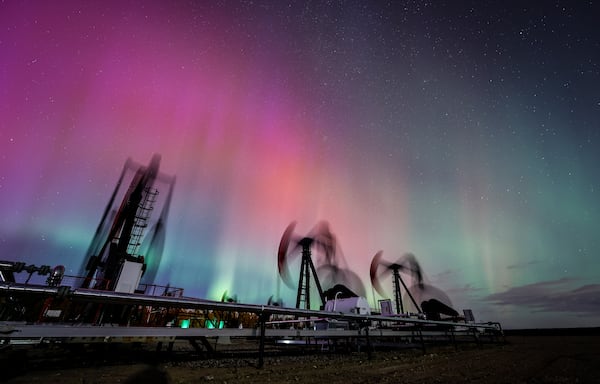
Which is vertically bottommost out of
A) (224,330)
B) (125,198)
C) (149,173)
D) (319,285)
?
(224,330)

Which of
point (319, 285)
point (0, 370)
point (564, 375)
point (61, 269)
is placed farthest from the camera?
point (319, 285)

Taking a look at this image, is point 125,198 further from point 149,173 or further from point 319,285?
point 319,285

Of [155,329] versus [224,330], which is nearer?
[155,329]

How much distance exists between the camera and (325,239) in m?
39.2

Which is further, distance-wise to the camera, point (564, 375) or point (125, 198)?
point (125, 198)

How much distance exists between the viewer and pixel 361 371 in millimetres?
7191

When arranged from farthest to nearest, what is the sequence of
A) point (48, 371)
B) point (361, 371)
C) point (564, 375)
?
point (361, 371), point (564, 375), point (48, 371)

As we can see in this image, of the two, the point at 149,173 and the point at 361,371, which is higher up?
the point at 149,173

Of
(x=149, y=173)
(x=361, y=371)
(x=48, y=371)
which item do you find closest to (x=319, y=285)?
(x=149, y=173)

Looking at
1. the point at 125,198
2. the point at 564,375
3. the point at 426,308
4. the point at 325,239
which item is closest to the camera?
the point at 564,375

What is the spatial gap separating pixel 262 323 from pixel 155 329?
271cm

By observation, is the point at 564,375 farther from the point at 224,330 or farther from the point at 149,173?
the point at 149,173

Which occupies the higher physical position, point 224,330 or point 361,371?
point 224,330

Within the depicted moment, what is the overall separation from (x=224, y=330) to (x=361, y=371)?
3996 millimetres
